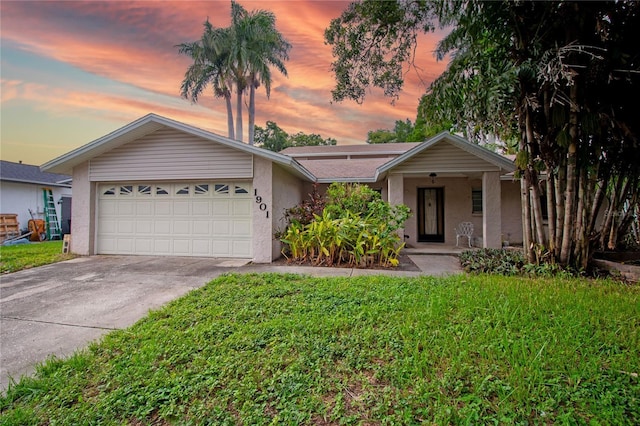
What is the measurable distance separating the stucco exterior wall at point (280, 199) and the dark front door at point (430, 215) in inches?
229

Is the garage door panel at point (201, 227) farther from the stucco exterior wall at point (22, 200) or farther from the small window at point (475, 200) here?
the stucco exterior wall at point (22, 200)

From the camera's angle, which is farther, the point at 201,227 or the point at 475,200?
the point at 475,200

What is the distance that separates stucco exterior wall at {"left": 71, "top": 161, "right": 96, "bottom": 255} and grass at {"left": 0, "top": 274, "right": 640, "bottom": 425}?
6.99m

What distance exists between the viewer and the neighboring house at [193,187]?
25.9 feet

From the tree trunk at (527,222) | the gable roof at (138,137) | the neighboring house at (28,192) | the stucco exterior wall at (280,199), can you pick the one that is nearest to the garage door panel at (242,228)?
the stucco exterior wall at (280,199)

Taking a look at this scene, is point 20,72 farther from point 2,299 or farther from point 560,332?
point 560,332

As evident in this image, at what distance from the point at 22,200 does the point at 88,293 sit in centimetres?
1448

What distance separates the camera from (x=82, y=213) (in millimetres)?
8797

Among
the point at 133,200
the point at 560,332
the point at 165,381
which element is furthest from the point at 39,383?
the point at 133,200

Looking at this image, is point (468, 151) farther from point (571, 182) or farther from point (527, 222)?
point (571, 182)

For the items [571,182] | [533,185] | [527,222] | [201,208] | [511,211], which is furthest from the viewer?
[511,211]

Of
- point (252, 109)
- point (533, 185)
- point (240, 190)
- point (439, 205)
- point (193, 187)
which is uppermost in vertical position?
point (252, 109)

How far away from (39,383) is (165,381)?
1.18 m

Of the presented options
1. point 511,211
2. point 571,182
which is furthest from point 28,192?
point 511,211
